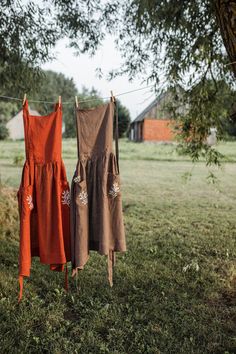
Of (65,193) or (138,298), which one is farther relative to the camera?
(138,298)

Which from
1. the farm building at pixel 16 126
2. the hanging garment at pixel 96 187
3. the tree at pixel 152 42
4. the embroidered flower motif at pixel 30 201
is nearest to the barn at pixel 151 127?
the farm building at pixel 16 126

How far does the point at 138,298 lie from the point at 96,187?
1.23 metres

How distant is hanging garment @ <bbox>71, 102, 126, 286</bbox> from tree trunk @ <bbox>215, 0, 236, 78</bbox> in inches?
41.9

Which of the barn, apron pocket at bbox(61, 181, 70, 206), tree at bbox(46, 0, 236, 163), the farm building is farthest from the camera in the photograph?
the farm building

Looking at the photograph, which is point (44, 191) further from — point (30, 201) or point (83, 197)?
point (83, 197)

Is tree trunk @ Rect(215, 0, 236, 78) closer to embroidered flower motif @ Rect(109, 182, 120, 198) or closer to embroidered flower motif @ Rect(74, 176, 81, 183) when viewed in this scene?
embroidered flower motif @ Rect(109, 182, 120, 198)

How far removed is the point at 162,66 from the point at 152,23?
0.61 meters

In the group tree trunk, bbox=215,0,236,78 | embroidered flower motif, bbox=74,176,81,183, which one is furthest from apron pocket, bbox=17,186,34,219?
tree trunk, bbox=215,0,236,78

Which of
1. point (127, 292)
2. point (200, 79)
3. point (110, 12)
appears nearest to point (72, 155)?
point (110, 12)

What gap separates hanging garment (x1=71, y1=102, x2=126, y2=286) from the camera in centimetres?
300

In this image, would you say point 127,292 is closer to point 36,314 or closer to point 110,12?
point 36,314

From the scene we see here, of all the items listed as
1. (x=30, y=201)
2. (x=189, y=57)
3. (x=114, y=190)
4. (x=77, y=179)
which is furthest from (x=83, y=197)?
(x=189, y=57)

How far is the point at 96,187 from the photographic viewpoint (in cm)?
307

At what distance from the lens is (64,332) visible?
9.82 feet
